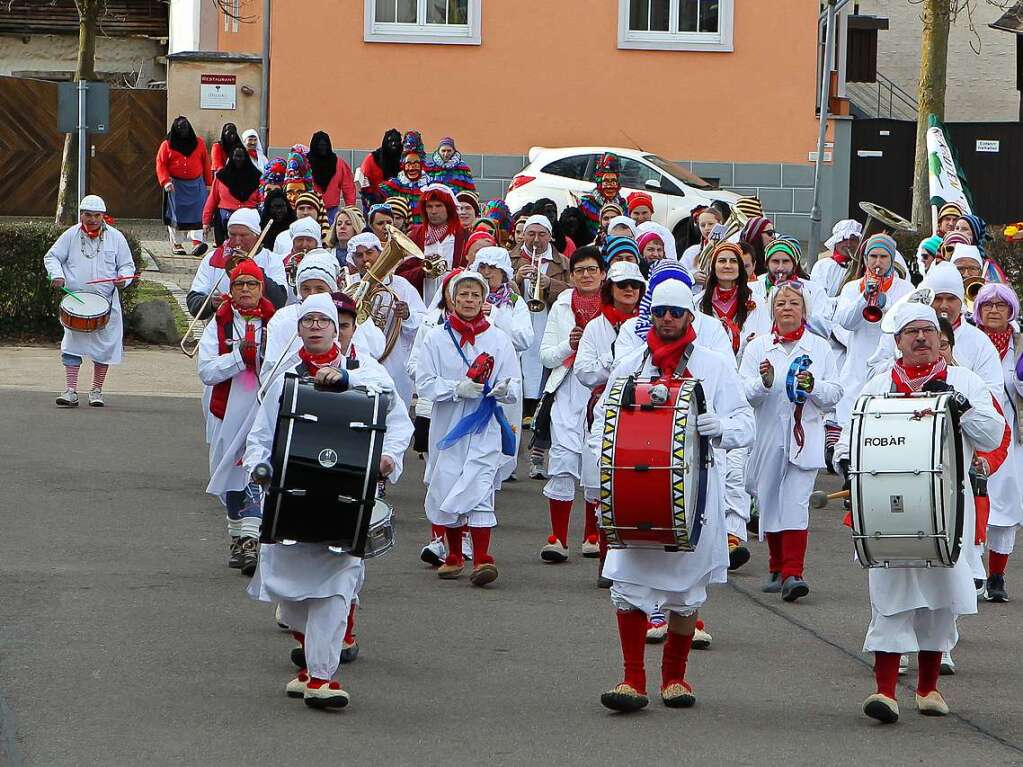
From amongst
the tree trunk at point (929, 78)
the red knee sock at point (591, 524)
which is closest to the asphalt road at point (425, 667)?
the red knee sock at point (591, 524)

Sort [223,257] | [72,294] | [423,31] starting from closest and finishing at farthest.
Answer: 1. [223,257]
2. [72,294]
3. [423,31]

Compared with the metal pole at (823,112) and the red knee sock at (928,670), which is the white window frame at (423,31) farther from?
the red knee sock at (928,670)

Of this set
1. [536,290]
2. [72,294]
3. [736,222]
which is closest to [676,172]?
[736,222]

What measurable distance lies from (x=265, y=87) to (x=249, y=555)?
18.3 m

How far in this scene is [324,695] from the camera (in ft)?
23.1

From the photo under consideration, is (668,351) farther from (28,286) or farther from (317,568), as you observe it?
(28,286)

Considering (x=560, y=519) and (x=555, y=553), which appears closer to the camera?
(x=555, y=553)

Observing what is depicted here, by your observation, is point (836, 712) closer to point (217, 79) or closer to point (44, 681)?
point (44, 681)

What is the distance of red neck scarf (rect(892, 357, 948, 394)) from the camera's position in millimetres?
7379

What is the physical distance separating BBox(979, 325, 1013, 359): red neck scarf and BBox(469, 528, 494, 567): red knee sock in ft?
9.26

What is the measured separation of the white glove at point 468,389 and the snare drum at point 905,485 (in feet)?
10.2

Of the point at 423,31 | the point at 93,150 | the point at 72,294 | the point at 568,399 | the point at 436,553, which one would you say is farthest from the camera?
the point at 93,150

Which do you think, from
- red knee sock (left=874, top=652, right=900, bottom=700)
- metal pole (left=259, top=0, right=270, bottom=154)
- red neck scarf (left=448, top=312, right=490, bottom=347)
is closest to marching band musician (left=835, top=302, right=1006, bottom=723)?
red knee sock (left=874, top=652, right=900, bottom=700)

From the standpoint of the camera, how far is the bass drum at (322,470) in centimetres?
689
